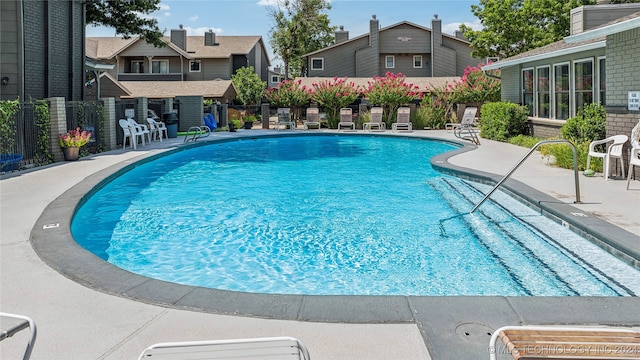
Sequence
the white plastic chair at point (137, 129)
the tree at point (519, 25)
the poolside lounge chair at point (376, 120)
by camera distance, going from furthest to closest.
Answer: the tree at point (519, 25) < the poolside lounge chair at point (376, 120) < the white plastic chair at point (137, 129)

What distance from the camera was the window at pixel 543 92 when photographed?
15.6 meters

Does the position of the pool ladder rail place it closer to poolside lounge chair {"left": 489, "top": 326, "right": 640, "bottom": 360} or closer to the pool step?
the pool step

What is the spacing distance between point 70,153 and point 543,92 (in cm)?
1430

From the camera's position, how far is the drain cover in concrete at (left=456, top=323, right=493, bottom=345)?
2.97 meters

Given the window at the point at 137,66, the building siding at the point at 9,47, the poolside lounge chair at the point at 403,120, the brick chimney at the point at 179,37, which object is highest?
the brick chimney at the point at 179,37

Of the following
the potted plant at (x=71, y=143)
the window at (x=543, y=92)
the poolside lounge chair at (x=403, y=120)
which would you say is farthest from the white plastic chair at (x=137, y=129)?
the window at (x=543, y=92)

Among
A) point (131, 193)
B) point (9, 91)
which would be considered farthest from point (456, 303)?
point (9, 91)

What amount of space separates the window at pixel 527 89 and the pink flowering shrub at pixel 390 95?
23.9ft

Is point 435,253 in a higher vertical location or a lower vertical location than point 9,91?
lower

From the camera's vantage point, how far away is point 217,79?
129 ft

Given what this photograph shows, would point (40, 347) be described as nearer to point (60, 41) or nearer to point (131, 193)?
point (131, 193)

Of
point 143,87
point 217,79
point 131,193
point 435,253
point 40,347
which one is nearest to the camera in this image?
point 40,347

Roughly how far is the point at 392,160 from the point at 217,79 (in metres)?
27.8

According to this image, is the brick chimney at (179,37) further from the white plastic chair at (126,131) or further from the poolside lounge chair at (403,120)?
the white plastic chair at (126,131)
